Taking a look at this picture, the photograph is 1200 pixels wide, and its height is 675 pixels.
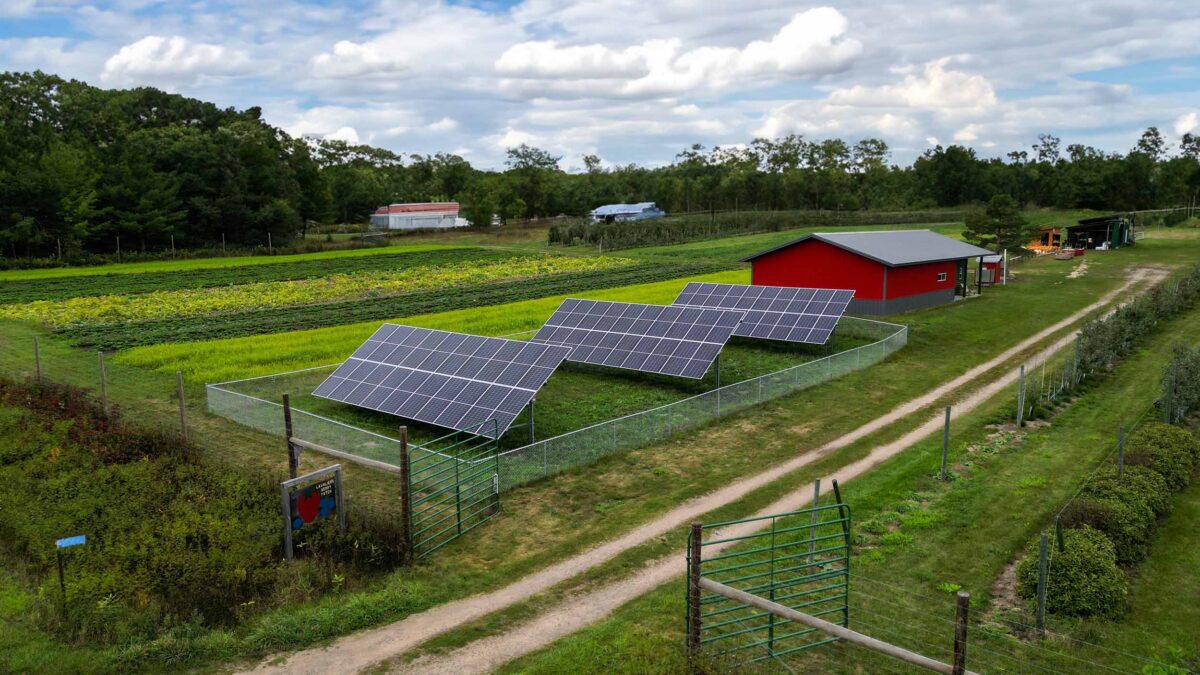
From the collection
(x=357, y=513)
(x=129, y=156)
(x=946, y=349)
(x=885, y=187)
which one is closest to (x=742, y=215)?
(x=885, y=187)

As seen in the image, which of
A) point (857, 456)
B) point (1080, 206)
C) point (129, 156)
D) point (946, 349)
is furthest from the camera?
point (1080, 206)

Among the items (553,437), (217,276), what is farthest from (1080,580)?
(217,276)

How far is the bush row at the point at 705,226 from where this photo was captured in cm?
11250

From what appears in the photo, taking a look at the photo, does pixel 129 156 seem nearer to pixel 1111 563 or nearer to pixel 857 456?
pixel 857 456

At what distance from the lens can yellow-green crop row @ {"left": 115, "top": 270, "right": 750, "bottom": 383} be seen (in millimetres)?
37406

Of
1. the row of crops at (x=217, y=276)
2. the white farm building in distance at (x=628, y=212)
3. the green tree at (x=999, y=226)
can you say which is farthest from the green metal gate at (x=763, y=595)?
the white farm building in distance at (x=628, y=212)

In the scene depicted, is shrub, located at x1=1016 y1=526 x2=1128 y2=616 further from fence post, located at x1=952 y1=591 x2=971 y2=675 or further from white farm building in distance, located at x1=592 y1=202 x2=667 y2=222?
white farm building in distance, located at x1=592 y1=202 x2=667 y2=222

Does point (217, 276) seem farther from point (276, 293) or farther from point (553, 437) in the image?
point (553, 437)

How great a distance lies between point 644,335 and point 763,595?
1954cm

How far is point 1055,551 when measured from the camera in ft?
54.1

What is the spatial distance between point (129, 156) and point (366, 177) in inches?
2764

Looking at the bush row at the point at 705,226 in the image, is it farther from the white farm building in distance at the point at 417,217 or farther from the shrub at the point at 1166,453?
the shrub at the point at 1166,453

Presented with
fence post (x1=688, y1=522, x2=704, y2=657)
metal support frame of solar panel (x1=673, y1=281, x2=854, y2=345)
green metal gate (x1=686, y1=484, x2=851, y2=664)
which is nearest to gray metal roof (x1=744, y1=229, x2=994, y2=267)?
metal support frame of solar panel (x1=673, y1=281, x2=854, y2=345)

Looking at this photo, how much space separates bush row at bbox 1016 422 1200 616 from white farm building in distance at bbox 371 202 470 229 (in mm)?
129674
